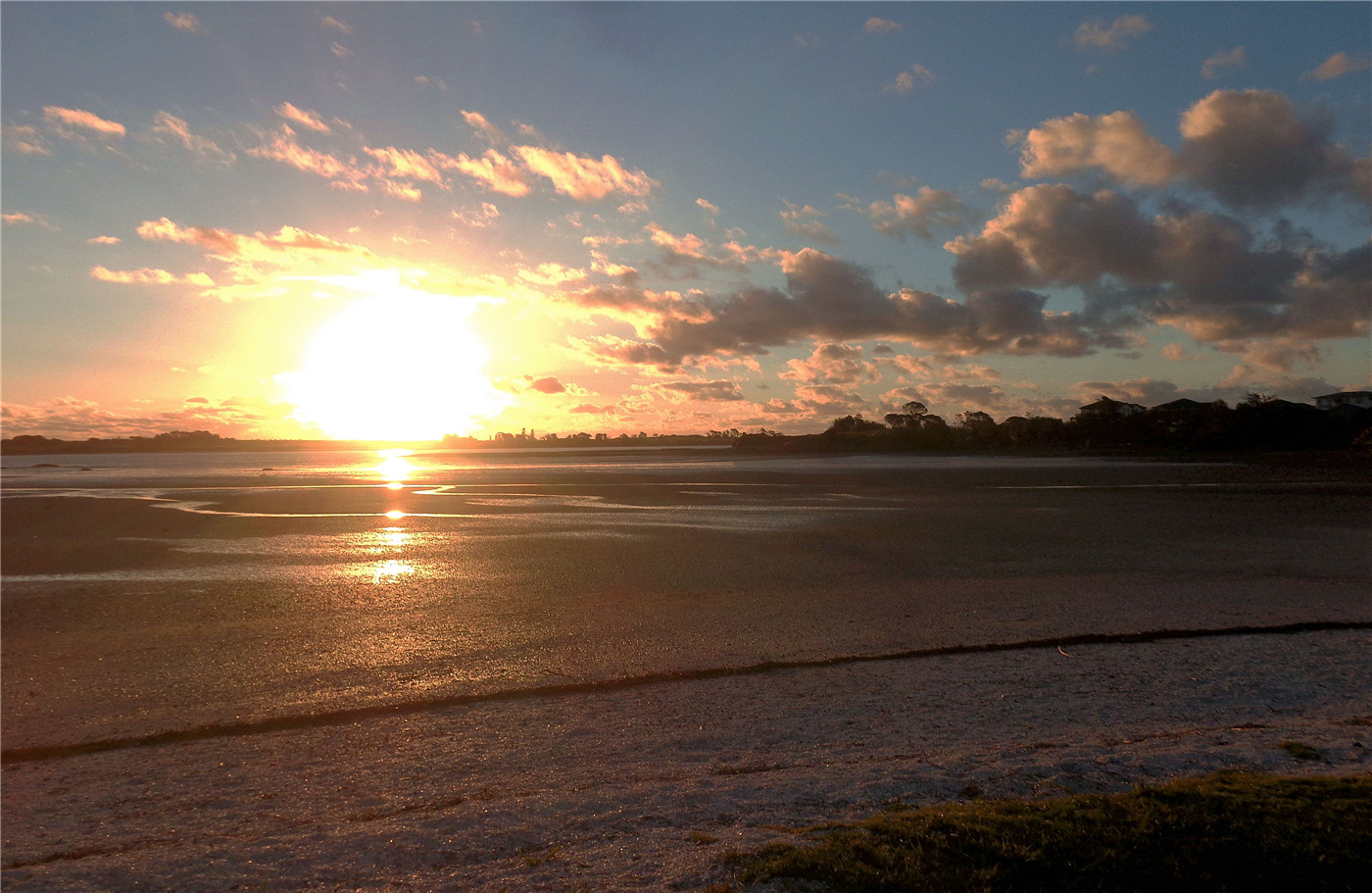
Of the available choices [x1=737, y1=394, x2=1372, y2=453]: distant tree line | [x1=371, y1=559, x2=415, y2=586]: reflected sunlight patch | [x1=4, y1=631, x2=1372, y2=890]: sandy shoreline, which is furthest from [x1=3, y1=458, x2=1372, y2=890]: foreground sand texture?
[x1=737, y1=394, x2=1372, y2=453]: distant tree line

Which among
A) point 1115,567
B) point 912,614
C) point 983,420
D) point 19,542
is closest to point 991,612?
point 912,614

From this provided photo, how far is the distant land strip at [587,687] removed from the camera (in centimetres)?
700

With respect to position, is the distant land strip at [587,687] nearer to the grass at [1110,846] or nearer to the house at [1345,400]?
the grass at [1110,846]

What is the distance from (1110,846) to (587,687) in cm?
527

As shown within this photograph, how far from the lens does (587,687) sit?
8.28 metres

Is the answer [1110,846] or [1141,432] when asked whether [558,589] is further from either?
[1141,432]

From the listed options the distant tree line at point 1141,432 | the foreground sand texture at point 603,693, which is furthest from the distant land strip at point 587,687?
the distant tree line at point 1141,432

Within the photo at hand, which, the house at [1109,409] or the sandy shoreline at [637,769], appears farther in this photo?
the house at [1109,409]

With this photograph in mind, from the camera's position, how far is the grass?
12.9 ft

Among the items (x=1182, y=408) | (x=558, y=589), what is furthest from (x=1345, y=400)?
(x=558, y=589)

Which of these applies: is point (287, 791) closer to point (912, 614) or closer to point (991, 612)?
point (912, 614)

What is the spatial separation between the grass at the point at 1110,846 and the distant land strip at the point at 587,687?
12.9 feet

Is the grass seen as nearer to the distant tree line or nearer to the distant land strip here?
the distant land strip

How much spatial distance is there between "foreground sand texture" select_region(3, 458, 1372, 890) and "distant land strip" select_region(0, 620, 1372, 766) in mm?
44
